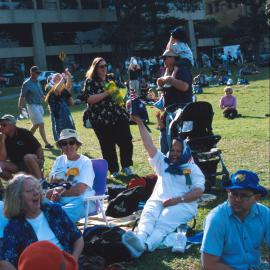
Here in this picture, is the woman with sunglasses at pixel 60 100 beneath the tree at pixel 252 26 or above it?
beneath

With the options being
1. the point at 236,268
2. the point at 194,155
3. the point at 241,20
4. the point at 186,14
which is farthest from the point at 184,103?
the point at 186,14

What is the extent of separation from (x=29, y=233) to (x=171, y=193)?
6.92ft

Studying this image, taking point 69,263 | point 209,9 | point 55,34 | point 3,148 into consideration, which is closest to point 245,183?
point 69,263

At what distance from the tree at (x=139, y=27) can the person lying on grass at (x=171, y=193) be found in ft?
138

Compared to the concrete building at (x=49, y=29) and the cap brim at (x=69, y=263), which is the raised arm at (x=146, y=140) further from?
the concrete building at (x=49, y=29)

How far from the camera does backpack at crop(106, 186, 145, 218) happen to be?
6355 millimetres

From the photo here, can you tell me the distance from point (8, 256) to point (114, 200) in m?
2.66

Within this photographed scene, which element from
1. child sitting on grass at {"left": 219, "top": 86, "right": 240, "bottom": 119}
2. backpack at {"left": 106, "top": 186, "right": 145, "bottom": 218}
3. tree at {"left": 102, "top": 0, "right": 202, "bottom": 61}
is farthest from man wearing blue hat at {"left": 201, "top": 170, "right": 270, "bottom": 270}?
tree at {"left": 102, "top": 0, "right": 202, "bottom": 61}

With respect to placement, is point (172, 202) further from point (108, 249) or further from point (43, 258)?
point (43, 258)

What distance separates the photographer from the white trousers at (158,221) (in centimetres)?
525

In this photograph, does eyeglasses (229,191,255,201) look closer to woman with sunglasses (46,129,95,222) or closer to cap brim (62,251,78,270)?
cap brim (62,251,78,270)

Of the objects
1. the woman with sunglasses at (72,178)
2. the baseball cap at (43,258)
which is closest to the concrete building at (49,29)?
the woman with sunglasses at (72,178)

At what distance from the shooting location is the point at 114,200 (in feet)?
21.1

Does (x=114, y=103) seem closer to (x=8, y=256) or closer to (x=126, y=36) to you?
(x=8, y=256)
